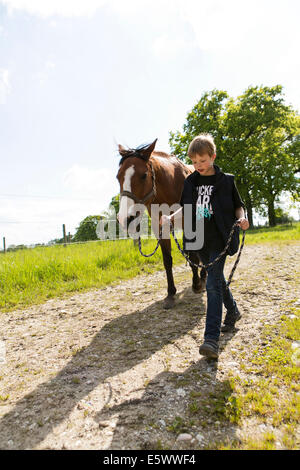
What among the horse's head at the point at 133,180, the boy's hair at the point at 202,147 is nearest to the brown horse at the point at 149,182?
the horse's head at the point at 133,180

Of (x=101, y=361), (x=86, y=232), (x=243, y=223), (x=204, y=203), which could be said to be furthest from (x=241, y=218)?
(x=86, y=232)

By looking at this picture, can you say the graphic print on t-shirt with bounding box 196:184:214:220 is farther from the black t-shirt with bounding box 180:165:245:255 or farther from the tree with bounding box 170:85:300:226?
the tree with bounding box 170:85:300:226

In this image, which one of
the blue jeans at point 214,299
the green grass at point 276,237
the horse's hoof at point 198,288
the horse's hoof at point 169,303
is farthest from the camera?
the green grass at point 276,237

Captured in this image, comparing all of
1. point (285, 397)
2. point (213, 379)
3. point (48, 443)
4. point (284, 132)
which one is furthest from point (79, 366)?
point (284, 132)

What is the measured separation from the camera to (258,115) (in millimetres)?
24359

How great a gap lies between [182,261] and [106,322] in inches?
179

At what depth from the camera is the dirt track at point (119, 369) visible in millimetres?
1818

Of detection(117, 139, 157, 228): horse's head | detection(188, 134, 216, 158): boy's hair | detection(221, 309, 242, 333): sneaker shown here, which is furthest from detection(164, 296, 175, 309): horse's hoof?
detection(188, 134, 216, 158): boy's hair

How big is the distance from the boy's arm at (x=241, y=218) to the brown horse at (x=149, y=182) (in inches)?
51.0

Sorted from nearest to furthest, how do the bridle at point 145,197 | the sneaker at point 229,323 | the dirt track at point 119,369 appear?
the dirt track at point 119,369 < the sneaker at point 229,323 < the bridle at point 145,197

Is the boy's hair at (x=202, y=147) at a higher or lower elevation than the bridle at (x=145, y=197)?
higher

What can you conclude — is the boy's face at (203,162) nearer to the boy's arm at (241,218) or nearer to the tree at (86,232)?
the boy's arm at (241,218)
